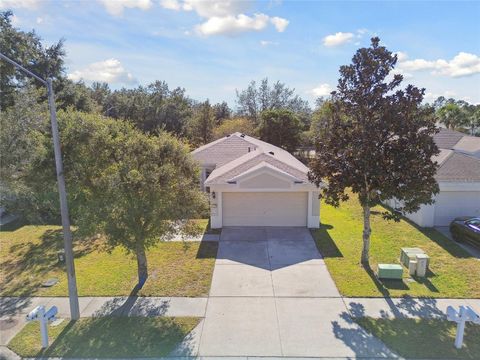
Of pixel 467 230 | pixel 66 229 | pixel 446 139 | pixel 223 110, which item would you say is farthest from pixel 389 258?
pixel 223 110

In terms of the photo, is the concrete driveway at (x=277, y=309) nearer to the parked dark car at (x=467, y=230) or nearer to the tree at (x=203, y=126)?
the parked dark car at (x=467, y=230)

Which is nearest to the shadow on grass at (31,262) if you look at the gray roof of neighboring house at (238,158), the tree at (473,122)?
the gray roof of neighboring house at (238,158)

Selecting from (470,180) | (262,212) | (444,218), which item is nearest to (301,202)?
(262,212)

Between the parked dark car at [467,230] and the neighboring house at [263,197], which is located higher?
the neighboring house at [263,197]

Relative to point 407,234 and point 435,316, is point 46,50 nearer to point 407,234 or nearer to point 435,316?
point 407,234

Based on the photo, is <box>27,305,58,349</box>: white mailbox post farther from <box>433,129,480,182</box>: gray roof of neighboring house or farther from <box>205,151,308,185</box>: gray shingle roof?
<box>433,129,480,182</box>: gray roof of neighboring house
